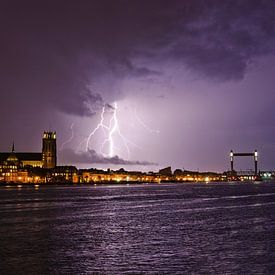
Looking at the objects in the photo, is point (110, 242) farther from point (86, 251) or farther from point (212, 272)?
point (212, 272)

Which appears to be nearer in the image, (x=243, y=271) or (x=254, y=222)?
(x=243, y=271)

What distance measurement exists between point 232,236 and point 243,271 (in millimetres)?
11051

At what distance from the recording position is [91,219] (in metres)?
43.4

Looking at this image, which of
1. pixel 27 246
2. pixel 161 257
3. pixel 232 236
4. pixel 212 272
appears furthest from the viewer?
pixel 232 236

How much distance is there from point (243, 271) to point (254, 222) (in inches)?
813

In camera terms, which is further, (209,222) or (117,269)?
(209,222)

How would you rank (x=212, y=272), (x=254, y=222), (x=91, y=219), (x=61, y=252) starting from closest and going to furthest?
(x=212, y=272)
(x=61, y=252)
(x=254, y=222)
(x=91, y=219)

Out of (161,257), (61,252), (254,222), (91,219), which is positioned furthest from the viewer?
(91,219)

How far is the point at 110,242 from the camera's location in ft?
91.5

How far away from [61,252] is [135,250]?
3.86m

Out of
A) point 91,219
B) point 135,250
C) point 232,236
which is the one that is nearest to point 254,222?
point 232,236

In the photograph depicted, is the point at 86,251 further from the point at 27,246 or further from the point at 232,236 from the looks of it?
the point at 232,236

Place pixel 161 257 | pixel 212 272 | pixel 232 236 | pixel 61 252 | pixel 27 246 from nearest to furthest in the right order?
pixel 212 272
pixel 161 257
pixel 61 252
pixel 27 246
pixel 232 236

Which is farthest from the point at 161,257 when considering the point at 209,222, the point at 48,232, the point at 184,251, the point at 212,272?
the point at 209,222
